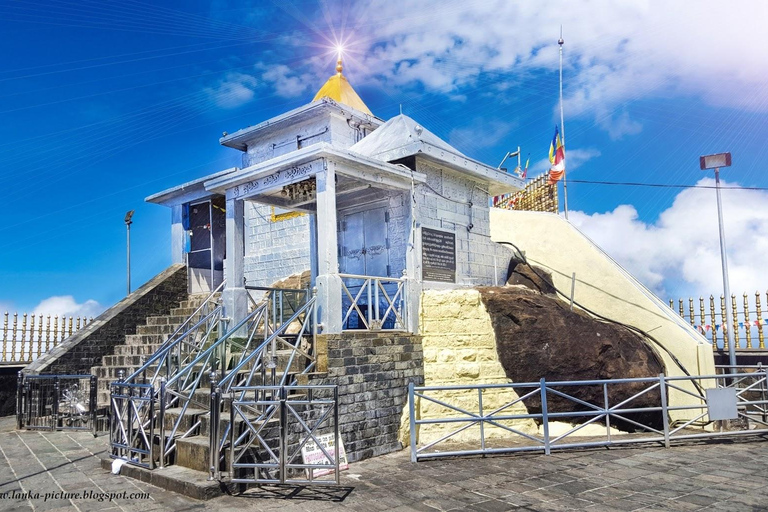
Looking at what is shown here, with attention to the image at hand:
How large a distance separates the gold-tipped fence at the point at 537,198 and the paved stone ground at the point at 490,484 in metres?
12.2

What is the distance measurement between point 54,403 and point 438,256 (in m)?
8.24

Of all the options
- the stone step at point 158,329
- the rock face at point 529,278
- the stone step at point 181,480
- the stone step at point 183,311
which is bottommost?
the stone step at point 181,480

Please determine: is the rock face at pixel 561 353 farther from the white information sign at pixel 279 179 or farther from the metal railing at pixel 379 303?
the white information sign at pixel 279 179

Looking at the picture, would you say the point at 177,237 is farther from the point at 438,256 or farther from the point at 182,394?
the point at 182,394

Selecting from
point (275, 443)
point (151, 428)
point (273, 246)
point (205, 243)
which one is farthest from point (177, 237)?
point (275, 443)

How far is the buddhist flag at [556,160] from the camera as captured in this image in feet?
62.6

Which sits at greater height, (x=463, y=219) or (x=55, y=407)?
(x=463, y=219)

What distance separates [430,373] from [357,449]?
6.99 ft

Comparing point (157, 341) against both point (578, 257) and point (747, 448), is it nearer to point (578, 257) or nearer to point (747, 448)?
point (578, 257)

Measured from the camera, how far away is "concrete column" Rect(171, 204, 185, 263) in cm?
1694

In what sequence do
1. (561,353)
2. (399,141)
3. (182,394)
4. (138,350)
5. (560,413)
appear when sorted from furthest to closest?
1. (138,350)
2. (399,141)
3. (561,353)
4. (560,413)
5. (182,394)

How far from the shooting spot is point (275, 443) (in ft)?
23.3

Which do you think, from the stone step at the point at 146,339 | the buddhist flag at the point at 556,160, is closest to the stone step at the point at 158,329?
the stone step at the point at 146,339

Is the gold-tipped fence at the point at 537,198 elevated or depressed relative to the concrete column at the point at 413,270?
elevated
